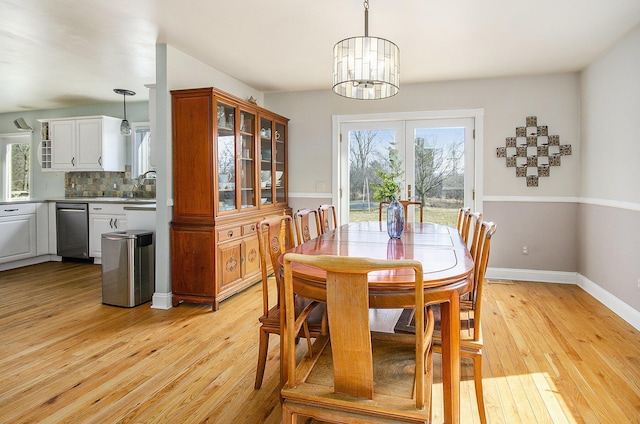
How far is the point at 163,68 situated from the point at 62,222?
3.31 m

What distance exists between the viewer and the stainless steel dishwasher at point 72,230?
18.1ft

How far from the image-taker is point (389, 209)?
2762 mm

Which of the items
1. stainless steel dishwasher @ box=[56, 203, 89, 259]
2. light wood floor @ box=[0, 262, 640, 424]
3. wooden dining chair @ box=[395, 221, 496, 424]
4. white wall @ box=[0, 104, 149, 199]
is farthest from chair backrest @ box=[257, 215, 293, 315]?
white wall @ box=[0, 104, 149, 199]

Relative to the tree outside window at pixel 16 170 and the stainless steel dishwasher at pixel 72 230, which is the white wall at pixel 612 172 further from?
the tree outside window at pixel 16 170

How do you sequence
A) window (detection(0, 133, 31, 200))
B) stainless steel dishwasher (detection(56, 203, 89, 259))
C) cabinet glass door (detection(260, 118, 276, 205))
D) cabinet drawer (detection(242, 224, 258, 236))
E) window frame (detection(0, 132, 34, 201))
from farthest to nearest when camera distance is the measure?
window (detection(0, 133, 31, 200)) < window frame (detection(0, 132, 34, 201)) < stainless steel dishwasher (detection(56, 203, 89, 259)) < cabinet glass door (detection(260, 118, 276, 205)) < cabinet drawer (detection(242, 224, 258, 236))

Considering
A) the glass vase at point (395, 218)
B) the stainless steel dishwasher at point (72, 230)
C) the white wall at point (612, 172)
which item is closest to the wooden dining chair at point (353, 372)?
the glass vase at point (395, 218)

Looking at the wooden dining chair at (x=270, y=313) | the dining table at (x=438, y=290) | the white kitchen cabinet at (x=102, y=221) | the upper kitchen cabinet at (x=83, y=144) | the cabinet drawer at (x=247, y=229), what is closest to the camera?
the dining table at (x=438, y=290)

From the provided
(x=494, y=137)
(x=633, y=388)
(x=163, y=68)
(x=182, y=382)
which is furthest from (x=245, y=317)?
(x=494, y=137)

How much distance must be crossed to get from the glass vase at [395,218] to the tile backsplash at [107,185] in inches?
173

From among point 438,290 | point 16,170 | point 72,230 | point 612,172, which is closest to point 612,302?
point 612,172

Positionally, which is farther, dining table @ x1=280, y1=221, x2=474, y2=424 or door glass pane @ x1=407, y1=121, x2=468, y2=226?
door glass pane @ x1=407, y1=121, x2=468, y2=226

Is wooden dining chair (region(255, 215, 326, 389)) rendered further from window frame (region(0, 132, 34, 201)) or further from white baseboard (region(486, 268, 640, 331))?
window frame (region(0, 132, 34, 201))

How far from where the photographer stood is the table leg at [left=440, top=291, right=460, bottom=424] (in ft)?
5.32

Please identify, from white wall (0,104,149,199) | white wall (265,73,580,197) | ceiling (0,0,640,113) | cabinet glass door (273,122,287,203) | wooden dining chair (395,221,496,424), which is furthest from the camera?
white wall (0,104,149,199)
